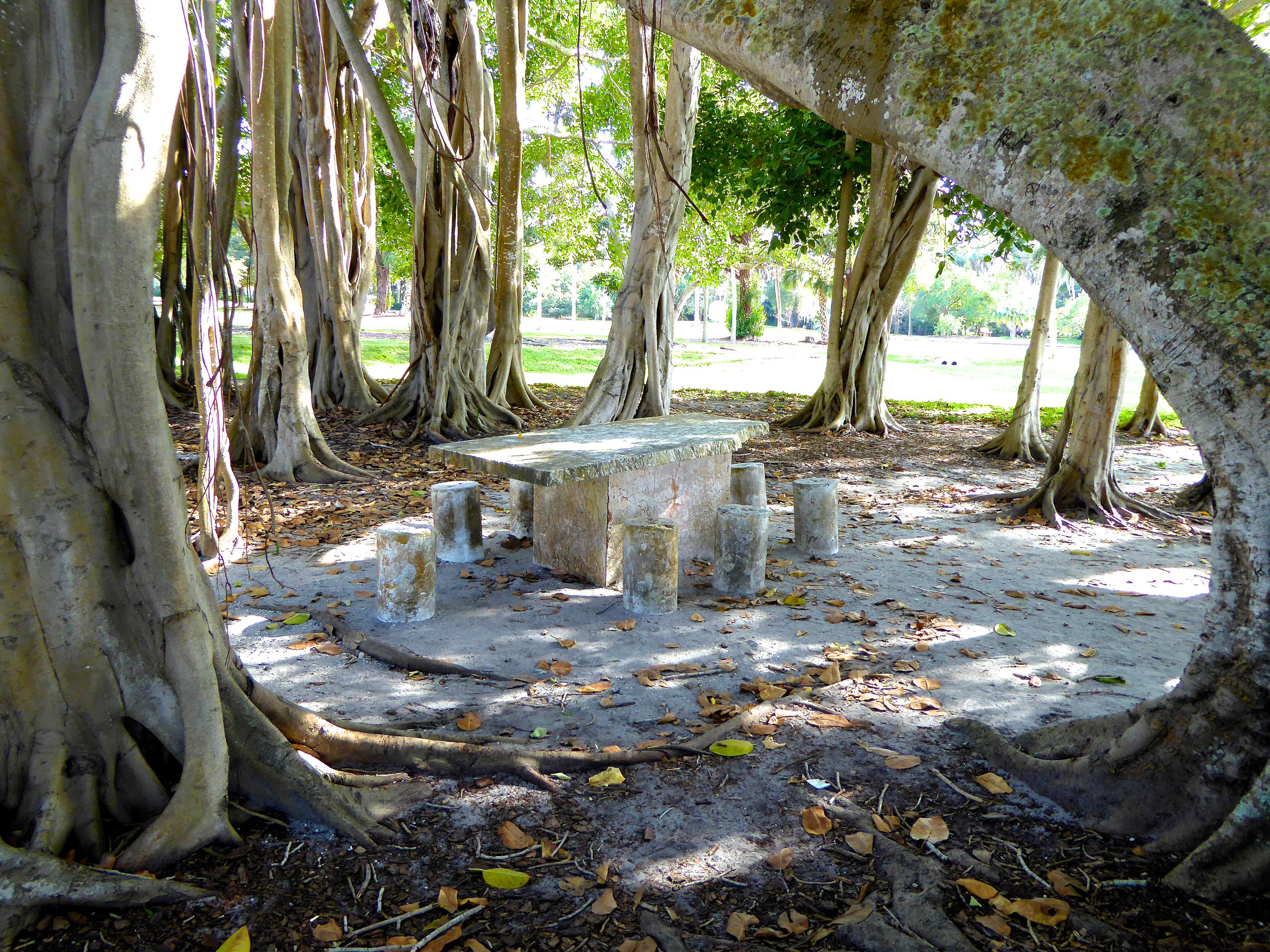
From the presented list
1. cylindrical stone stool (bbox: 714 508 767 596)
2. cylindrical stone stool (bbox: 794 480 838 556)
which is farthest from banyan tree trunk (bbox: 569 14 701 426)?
cylindrical stone stool (bbox: 714 508 767 596)

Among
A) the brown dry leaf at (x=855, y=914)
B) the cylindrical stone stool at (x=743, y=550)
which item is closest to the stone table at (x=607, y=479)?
the cylindrical stone stool at (x=743, y=550)

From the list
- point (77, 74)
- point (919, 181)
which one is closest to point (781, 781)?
point (77, 74)

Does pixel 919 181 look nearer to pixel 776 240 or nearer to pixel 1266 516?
pixel 776 240

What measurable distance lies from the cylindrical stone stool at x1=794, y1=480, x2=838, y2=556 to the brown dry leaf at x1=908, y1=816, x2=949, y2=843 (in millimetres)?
3048

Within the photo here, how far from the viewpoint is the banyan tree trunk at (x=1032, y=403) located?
8445 mm

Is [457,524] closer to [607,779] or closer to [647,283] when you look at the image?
[607,779]

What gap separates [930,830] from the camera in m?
2.31

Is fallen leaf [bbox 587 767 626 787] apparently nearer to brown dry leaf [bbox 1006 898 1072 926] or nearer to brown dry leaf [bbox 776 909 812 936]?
brown dry leaf [bbox 776 909 812 936]

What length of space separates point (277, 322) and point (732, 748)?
5.17m

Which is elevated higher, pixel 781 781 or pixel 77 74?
pixel 77 74

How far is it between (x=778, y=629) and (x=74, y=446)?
3.02m

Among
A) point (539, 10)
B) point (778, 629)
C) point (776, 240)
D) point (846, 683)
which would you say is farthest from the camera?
point (539, 10)

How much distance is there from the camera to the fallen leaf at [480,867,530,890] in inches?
82.0

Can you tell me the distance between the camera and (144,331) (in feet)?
7.15
